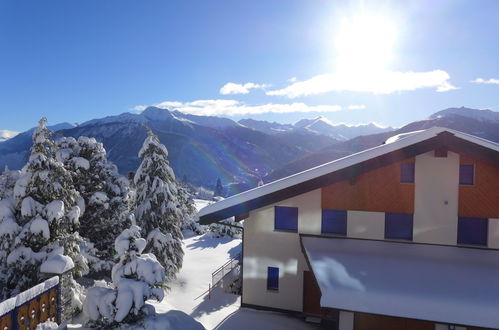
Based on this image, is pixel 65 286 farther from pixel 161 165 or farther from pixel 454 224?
pixel 454 224

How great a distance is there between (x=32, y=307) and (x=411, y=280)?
399 inches

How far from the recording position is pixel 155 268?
28.6 ft

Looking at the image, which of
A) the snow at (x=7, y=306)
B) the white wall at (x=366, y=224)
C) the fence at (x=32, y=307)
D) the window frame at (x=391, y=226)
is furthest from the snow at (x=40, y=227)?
the window frame at (x=391, y=226)

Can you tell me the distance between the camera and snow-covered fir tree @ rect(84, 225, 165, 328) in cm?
819

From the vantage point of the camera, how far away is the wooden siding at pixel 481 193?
1030 cm

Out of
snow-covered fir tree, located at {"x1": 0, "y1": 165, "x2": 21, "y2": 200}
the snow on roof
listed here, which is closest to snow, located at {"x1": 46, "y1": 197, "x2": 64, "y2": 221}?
snow-covered fir tree, located at {"x1": 0, "y1": 165, "x2": 21, "y2": 200}

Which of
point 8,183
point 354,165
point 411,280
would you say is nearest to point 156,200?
point 8,183

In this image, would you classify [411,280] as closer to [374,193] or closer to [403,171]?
[374,193]

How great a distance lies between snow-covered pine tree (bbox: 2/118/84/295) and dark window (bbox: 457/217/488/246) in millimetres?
15291

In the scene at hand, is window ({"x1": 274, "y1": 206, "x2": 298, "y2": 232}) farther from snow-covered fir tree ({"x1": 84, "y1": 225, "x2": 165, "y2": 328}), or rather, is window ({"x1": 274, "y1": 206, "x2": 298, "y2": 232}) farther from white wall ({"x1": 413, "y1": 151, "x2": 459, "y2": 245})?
snow-covered fir tree ({"x1": 84, "y1": 225, "x2": 165, "y2": 328})

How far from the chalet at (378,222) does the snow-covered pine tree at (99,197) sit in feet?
32.6

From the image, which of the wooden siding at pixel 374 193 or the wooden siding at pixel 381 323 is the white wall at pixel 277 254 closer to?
the wooden siding at pixel 374 193

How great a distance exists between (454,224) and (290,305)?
7.00 metres

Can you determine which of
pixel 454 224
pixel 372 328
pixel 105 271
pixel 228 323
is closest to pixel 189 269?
pixel 105 271
